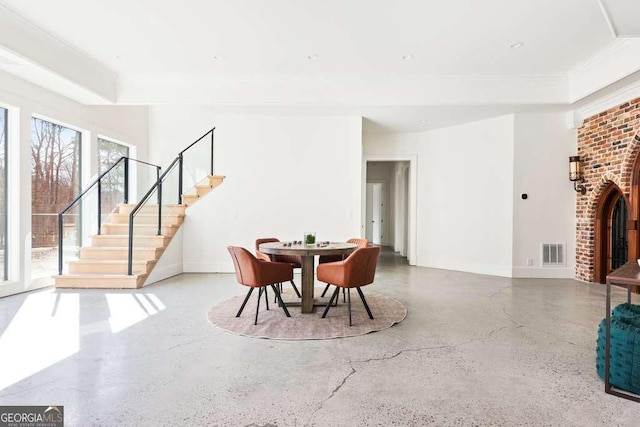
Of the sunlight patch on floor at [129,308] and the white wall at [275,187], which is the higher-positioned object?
the white wall at [275,187]

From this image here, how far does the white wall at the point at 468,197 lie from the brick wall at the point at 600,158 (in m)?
1.07

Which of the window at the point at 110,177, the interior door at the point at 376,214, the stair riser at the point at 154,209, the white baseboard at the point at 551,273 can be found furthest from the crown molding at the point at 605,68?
the window at the point at 110,177

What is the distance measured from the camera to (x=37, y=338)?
2.95 metres

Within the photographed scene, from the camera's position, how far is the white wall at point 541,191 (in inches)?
230

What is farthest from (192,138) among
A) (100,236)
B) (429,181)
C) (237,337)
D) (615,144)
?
(615,144)

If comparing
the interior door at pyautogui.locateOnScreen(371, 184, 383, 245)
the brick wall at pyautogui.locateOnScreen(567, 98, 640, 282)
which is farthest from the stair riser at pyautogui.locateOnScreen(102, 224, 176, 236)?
the interior door at pyautogui.locateOnScreen(371, 184, 383, 245)

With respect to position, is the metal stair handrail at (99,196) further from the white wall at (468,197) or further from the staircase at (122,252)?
the white wall at (468,197)

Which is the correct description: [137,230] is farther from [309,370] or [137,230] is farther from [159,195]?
[309,370]

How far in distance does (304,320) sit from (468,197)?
14.9 feet

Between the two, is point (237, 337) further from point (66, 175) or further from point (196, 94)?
point (66, 175)

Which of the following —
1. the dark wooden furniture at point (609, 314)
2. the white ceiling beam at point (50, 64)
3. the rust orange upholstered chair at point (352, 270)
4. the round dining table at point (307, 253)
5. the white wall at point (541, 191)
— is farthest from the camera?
the white wall at point (541, 191)

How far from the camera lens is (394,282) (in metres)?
5.42

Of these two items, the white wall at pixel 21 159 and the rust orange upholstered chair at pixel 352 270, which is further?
the white wall at pixel 21 159

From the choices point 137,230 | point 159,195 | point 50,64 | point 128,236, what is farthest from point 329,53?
point 128,236
